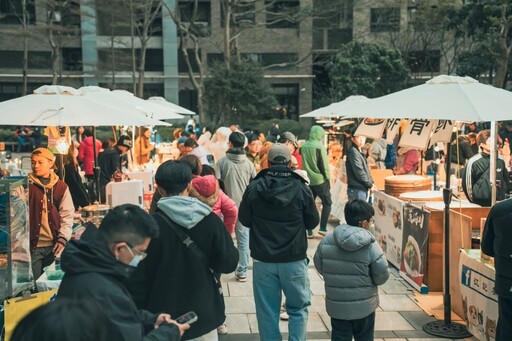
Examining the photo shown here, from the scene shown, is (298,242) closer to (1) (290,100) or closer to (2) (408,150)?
(2) (408,150)

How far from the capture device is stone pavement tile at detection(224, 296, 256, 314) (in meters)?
6.89

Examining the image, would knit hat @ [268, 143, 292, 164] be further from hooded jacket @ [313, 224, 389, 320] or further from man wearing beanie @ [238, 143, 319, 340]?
hooded jacket @ [313, 224, 389, 320]

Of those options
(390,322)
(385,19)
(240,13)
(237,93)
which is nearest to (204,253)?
(390,322)

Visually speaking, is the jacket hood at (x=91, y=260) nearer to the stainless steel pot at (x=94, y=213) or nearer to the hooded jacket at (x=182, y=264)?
the hooded jacket at (x=182, y=264)

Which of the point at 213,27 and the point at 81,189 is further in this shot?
the point at 213,27

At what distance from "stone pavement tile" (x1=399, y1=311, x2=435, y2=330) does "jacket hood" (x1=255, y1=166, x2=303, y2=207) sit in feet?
7.67

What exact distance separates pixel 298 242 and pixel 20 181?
2391 mm

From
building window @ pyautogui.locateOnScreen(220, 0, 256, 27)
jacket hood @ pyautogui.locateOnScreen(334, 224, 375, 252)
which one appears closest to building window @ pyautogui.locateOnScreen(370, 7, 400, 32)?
building window @ pyautogui.locateOnScreen(220, 0, 256, 27)

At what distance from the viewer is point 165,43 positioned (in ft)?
149

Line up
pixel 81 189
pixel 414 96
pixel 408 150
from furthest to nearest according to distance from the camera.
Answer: pixel 408 150 < pixel 81 189 < pixel 414 96

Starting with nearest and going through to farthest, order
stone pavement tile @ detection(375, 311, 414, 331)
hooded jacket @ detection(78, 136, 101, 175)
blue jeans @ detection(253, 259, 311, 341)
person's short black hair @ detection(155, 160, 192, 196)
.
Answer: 1. person's short black hair @ detection(155, 160, 192, 196)
2. blue jeans @ detection(253, 259, 311, 341)
3. stone pavement tile @ detection(375, 311, 414, 331)
4. hooded jacket @ detection(78, 136, 101, 175)

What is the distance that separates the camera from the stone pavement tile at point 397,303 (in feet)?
22.9

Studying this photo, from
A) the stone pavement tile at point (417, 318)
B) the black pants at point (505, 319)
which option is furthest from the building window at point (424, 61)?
the black pants at point (505, 319)

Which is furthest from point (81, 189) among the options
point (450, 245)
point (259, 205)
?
point (450, 245)
